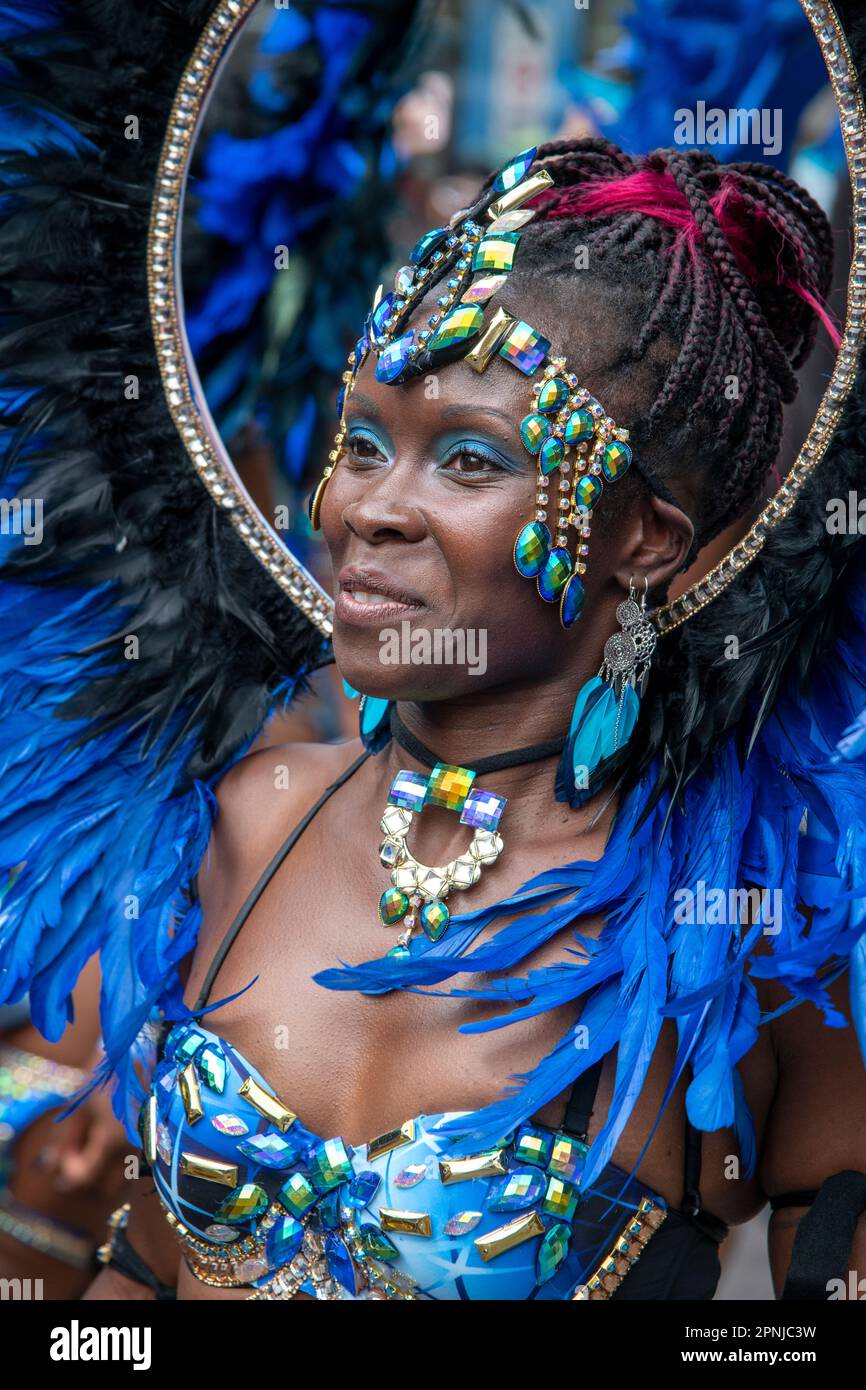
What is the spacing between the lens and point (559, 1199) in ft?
6.12

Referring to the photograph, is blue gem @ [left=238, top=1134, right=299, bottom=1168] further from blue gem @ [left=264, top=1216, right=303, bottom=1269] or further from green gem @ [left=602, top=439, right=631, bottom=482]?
green gem @ [left=602, top=439, right=631, bottom=482]

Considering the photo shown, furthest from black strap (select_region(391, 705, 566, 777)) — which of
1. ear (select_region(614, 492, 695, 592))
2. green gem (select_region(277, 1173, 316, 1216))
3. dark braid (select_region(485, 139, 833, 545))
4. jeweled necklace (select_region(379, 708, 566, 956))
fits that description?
green gem (select_region(277, 1173, 316, 1216))

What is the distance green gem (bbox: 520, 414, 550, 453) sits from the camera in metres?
1.85

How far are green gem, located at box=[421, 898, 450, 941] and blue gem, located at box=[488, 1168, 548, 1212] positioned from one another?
296mm

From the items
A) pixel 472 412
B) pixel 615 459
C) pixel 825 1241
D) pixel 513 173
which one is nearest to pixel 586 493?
pixel 615 459

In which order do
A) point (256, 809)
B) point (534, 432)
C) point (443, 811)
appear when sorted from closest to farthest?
point (534, 432) < point (443, 811) < point (256, 809)

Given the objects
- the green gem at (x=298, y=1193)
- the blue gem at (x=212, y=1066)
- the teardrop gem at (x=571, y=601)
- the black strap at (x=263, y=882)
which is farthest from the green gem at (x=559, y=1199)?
the teardrop gem at (x=571, y=601)

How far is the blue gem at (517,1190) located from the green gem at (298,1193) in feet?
0.77

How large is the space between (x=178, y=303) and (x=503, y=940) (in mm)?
1076

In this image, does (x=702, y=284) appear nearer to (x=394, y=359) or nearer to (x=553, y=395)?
(x=553, y=395)

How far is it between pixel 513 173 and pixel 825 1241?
4.30 ft
